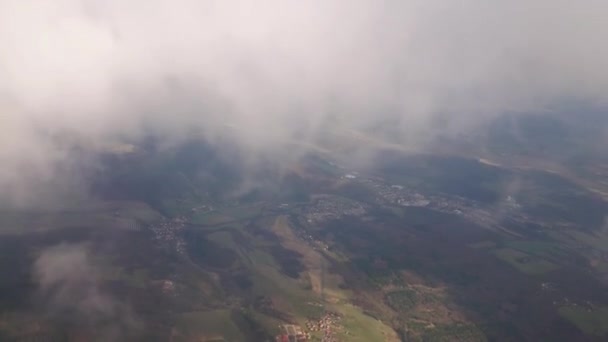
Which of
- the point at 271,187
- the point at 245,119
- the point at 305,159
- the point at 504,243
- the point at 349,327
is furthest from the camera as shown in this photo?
the point at 245,119

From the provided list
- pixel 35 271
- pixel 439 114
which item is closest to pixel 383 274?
pixel 35 271

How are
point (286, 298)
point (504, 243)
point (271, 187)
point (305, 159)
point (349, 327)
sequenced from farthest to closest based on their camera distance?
1. point (305, 159)
2. point (271, 187)
3. point (504, 243)
4. point (286, 298)
5. point (349, 327)

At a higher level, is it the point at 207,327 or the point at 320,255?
the point at 207,327

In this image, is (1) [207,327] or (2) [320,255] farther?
(2) [320,255]

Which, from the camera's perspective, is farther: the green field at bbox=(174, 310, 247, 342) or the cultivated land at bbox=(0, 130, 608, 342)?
the cultivated land at bbox=(0, 130, 608, 342)

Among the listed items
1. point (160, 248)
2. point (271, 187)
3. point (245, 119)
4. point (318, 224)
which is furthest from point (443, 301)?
point (245, 119)

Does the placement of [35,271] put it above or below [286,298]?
above

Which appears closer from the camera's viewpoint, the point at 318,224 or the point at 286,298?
the point at 286,298

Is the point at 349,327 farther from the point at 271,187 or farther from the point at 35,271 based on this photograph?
the point at 271,187

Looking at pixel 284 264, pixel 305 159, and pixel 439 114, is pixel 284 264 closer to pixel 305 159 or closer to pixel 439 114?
pixel 305 159

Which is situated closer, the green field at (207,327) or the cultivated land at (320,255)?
the green field at (207,327)
